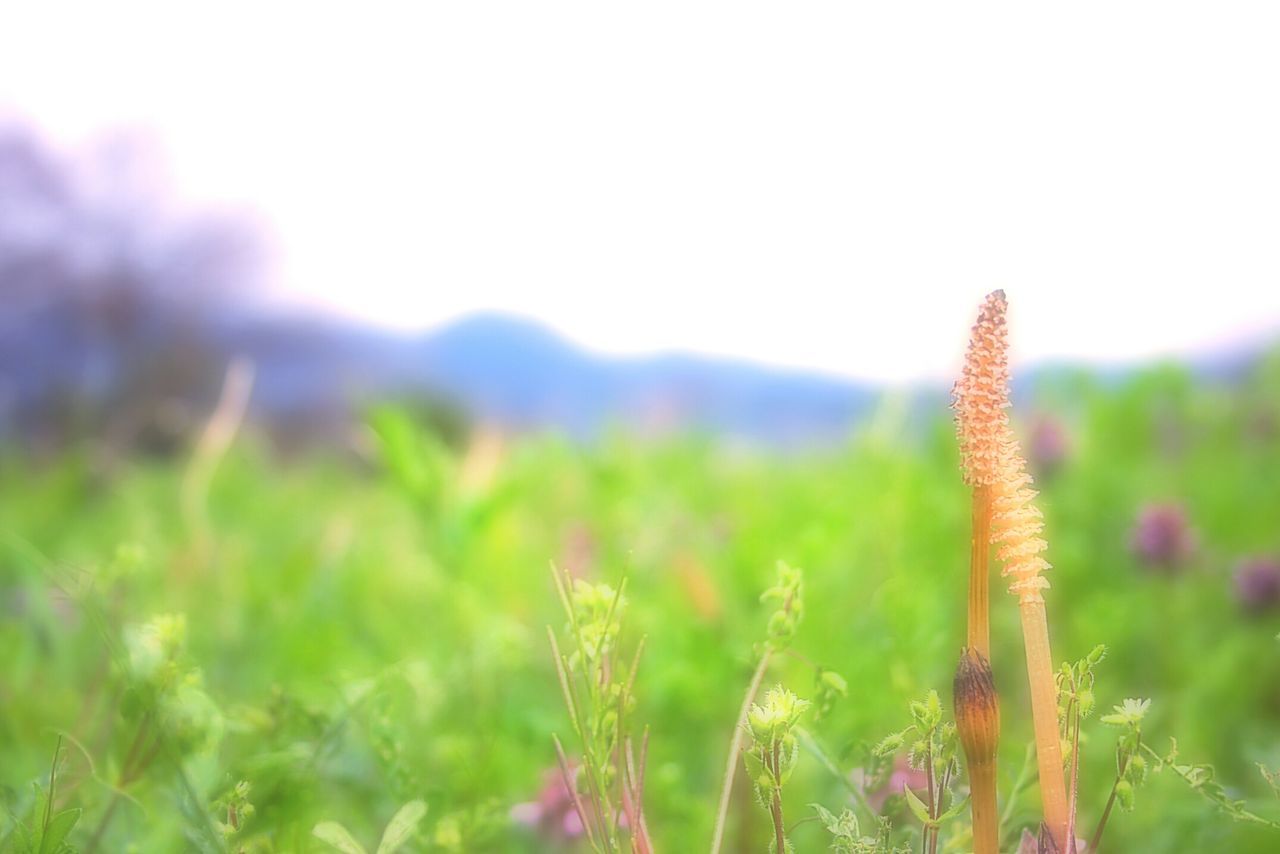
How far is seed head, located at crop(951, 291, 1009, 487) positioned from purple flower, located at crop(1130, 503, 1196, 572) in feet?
2.65

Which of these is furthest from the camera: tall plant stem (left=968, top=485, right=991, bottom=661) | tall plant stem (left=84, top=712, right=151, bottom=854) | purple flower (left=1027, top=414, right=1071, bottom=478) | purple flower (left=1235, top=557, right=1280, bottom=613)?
purple flower (left=1027, top=414, right=1071, bottom=478)

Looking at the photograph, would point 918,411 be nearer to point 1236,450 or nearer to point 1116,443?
point 1116,443

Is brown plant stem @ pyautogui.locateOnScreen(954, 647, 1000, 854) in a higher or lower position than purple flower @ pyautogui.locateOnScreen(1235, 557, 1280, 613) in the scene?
higher

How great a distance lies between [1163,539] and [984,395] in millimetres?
821

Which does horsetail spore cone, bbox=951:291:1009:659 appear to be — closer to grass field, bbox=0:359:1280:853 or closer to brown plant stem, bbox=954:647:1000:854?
brown plant stem, bbox=954:647:1000:854

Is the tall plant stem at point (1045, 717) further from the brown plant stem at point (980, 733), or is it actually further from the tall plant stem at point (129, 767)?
the tall plant stem at point (129, 767)

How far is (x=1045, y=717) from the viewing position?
275 millimetres

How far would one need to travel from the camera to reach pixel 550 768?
2.13 ft

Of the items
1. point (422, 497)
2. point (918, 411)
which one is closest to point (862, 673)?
point (422, 497)

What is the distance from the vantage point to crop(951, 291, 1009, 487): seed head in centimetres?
27

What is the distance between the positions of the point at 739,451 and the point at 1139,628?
100 cm

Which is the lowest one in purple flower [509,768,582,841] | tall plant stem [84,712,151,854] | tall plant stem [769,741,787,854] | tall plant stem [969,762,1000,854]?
purple flower [509,768,582,841]

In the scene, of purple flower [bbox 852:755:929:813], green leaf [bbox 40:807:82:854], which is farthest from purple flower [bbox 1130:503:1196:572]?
green leaf [bbox 40:807:82:854]

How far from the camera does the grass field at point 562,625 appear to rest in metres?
0.43
